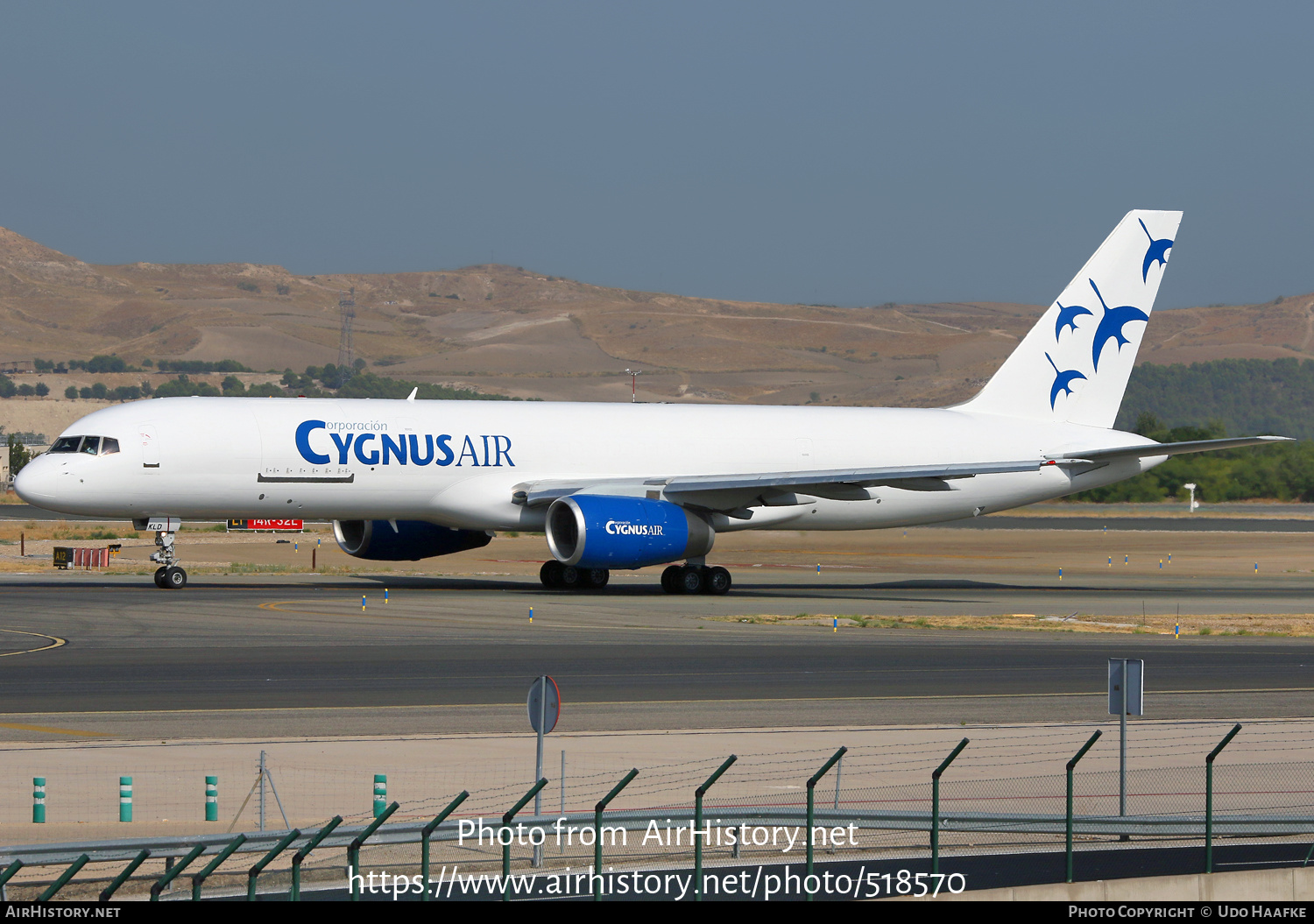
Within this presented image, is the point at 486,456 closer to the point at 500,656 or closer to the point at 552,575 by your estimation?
the point at 552,575

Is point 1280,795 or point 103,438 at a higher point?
point 103,438

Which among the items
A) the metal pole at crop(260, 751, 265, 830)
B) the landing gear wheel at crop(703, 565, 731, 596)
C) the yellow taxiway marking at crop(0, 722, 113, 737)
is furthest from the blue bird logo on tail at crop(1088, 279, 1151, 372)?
the metal pole at crop(260, 751, 265, 830)

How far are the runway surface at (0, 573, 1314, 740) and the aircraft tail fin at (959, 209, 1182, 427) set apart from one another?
8739 millimetres

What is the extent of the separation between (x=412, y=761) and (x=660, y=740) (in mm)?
3176

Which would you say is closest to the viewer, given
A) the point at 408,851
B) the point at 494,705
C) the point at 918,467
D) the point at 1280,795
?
the point at 408,851

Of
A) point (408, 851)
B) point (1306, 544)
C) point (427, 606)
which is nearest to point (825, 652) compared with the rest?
point (427, 606)

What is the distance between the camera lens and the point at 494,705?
22.2m

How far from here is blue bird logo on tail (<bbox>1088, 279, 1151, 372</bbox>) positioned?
4925cm

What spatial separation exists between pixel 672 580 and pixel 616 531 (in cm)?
449

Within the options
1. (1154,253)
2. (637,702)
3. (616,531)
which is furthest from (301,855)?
(1154,253)

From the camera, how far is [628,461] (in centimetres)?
4350

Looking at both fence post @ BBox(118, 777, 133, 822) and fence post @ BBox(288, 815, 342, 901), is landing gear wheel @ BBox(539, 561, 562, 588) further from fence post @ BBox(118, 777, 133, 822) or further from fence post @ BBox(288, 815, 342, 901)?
fence post @ BBox(288, 815, 342, 901)

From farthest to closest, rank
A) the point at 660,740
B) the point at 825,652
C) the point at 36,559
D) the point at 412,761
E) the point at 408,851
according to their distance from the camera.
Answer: the point at 36,559 → the point at 825,652 → the point at 660,740 → the point at 412,761 → the point at 408,851
